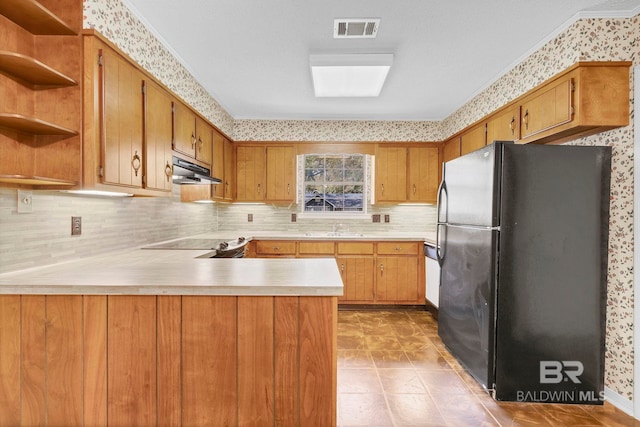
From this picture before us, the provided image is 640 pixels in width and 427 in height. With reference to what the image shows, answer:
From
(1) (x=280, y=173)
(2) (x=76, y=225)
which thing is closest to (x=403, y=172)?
(1) (x=280, y=173)

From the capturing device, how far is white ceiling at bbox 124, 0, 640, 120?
208 centimetres

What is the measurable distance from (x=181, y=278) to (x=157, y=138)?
1286 mm

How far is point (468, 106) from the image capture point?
374 cm

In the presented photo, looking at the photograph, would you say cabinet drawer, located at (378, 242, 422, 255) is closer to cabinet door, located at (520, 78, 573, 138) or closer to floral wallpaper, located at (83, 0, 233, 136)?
cabinet door, located at (520, 78, 573, 138)

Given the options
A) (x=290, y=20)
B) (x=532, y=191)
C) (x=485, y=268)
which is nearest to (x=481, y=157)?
(x=532, y=191)

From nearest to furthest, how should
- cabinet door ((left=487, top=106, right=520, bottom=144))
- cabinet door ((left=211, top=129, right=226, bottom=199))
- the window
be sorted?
cabinet door ((left=487, top=106, right=520, bottom=144)) < cabinet door ((left=211, top=129, right=226, bottom=199)) < the window

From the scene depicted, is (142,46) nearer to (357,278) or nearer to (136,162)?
(136,162)

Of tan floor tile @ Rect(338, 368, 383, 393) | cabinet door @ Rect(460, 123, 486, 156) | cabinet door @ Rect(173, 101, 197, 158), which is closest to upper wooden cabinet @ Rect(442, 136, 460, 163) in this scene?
cabinet door @ Rect(460, 123, 486, 156)

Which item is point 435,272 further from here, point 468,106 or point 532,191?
point 468,106

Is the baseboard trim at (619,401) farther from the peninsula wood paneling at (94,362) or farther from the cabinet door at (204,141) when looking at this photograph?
the cabinet door at (204,141)

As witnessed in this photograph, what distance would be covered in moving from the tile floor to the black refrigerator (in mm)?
116

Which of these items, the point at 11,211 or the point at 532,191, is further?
the point at 532,191

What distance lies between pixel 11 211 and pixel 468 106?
4.12 m

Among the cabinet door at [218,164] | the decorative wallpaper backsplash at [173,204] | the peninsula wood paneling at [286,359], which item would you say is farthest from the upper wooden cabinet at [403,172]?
the peninsula wood paneling at [286,359]
